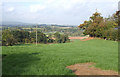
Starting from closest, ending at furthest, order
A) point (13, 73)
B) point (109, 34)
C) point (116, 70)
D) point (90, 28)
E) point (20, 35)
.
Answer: point (13, 73) → point (116, 70) → point (109, 34) → point (90, 28) → point (20, 35)

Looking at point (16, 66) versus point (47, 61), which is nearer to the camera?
point (16, 66)

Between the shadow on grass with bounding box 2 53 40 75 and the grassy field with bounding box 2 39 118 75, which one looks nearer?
the shadow on grass with bounding box 2 53 40 75

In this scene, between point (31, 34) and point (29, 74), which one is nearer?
point (29, 74)

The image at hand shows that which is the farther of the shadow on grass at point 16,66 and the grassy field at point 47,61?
the grassy field at point 47,61

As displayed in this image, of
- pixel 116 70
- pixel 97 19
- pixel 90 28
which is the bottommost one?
pixel 116 70

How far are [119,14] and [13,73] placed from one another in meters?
43.9

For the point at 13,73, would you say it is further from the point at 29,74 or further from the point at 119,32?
the point at 119,32

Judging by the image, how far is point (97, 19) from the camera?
43.1m

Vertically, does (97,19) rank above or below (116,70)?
above

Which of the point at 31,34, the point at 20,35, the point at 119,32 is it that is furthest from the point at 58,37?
the point at 119,32

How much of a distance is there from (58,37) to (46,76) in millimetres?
59040

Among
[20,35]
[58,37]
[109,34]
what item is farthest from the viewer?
[58,37]

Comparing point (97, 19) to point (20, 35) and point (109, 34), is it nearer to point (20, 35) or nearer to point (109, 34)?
point (109, 34)

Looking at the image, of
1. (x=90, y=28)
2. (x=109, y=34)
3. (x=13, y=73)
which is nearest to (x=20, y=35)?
(x=90, y=28)
